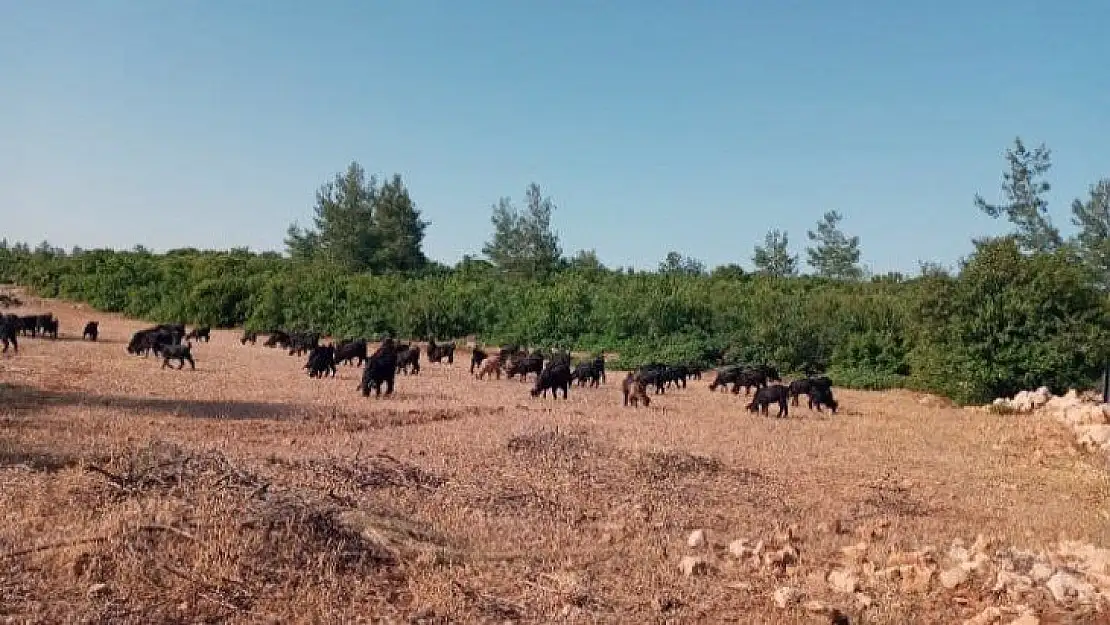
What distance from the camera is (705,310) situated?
39.3m

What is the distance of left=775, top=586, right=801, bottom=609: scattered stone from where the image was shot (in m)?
7.22

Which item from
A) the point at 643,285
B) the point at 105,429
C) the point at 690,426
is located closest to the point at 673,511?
the point at 690,426

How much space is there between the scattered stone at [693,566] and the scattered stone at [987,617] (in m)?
2.09

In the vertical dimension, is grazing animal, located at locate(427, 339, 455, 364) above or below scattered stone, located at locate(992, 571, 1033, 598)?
above

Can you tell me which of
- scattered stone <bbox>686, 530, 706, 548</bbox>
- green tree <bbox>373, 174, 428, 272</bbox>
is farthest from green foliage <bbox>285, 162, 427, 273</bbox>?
scattered stone <bbox>686, 530, 706, 548</bbox>

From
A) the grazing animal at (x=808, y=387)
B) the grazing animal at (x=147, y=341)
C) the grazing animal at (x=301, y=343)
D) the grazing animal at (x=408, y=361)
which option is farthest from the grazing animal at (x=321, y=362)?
the grazing animal at (x=808, y=387)

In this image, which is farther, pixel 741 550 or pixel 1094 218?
pixel 1094 218


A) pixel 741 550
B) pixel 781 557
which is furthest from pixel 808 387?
pixel 781 557

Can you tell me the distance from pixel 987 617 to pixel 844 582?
1136mm

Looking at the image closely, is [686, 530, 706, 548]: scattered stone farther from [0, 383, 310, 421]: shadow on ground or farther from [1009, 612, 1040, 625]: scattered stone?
[0, 383, 310, 421]: shadow on ground

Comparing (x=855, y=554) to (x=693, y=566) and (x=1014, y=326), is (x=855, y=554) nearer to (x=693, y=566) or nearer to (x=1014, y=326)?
(x=693, y=566)

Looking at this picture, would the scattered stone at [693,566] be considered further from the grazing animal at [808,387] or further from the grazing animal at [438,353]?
the grazing animal at [438,353]

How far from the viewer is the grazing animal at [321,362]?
22828 millimetres

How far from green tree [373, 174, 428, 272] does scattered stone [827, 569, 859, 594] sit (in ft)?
199
